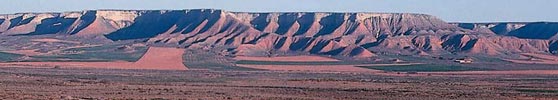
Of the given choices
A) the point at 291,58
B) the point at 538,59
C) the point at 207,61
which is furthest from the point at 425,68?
the point at 538,59

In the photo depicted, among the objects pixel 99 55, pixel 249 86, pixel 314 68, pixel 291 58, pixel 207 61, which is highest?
pixel 99 55

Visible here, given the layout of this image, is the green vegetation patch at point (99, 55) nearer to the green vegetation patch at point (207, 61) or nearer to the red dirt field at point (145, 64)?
the red dirt field at point (145, 64)

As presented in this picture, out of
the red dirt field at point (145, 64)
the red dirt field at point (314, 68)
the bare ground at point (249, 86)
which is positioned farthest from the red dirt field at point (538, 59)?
the red dirt field at point (145, 64)

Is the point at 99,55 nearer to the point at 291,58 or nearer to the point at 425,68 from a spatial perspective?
the point at 291,58

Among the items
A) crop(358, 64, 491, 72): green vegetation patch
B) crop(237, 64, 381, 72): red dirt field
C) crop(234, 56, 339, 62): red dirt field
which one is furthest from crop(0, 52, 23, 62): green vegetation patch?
crop(358, 64, 491, 72): green vegetation patch

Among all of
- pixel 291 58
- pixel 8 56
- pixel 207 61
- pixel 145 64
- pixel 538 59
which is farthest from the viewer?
pixel 538 59

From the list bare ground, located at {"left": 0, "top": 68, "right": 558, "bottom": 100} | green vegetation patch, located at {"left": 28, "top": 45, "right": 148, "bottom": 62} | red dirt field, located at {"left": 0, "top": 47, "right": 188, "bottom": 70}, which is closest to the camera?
bare ground, located at {"left": 0, "top": 68, "right": 558, "bottom": 100}

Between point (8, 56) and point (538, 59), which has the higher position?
point (8, 56)

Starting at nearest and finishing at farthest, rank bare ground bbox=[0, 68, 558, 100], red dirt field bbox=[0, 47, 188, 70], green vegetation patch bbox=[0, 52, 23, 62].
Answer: bare ground bbox=[0, 68, 558, 100]
red dirt field bbox=[0, 47, 188, 70]
green vegetation patch bbox=[0, 52, 23, 62]

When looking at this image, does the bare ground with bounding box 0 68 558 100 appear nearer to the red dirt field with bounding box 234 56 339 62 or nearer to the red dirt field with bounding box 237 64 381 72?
the red dirt field with bounding box 237 64 381 72

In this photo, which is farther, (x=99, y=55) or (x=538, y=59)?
(x=538, y=59)

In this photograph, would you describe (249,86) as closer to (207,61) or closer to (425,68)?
(425,68)

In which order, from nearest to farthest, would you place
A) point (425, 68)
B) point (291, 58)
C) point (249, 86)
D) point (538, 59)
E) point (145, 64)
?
1. point (249, 86)
2. point (145, 64)
3. point (425, 68)
4. point (291, 58)
5. point (538, 59)

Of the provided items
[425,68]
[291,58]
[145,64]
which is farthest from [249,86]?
[291,58]
